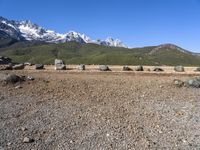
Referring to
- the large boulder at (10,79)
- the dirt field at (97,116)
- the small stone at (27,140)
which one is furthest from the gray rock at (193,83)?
the small stone at (27,140)

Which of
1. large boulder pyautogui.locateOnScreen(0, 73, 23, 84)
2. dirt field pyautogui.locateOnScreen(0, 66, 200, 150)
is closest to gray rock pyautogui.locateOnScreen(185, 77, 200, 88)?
dirt field pyautogui.locateOnScreen(0, 66, 200, 150)

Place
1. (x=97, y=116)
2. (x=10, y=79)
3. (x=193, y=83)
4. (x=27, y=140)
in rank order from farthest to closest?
(x=193, y=83), (x=10, y=79), (x=97, y=116), (x=27, y=140)

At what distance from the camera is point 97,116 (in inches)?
730

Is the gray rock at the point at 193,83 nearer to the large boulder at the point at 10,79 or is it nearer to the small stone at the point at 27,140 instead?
the large boulder at the point at 10,79

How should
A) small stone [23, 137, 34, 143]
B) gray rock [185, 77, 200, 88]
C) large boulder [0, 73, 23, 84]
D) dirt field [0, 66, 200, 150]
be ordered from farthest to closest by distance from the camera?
gray rock [185, 77, 200, 88] < large boulder [0, 73, 23, 84] < dirt field [0, 66, 200, 150] < small stone [23, 137, 34, 143]

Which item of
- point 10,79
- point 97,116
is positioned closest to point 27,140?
point 97,116

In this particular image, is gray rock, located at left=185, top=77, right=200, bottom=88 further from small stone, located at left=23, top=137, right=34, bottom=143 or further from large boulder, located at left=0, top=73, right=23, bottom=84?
small stone, located at left=23, top=137, right=34, bottom=143

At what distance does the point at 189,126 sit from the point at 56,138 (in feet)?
19.4

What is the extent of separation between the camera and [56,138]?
51.4 ft

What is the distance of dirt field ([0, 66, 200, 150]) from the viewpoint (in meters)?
15.4

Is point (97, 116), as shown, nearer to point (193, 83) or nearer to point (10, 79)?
point (10, 79)

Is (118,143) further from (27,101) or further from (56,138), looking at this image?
(27,101)

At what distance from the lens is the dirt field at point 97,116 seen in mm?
15424

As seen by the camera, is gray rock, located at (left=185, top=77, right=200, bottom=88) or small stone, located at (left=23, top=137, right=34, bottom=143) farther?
gray rock, located at (left=185, top=77, right=200, bottom=88)
